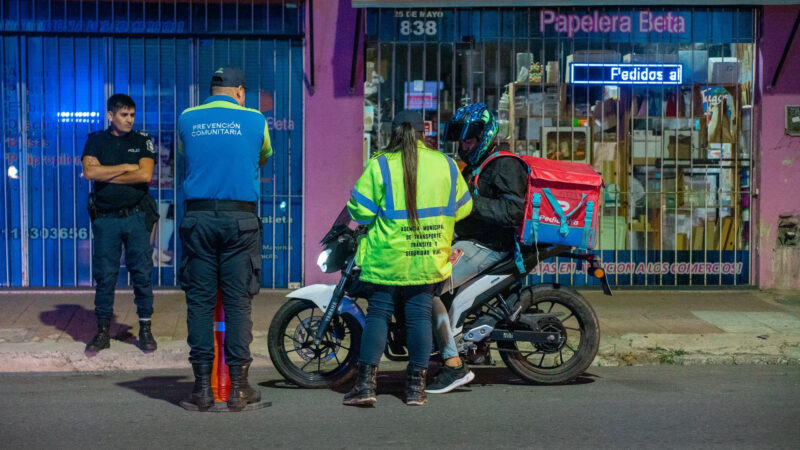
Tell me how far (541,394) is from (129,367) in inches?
118

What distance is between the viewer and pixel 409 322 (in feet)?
20.6

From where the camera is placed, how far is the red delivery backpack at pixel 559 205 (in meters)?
6.50

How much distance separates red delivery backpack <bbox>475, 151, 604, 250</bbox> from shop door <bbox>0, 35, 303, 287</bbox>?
4493mm

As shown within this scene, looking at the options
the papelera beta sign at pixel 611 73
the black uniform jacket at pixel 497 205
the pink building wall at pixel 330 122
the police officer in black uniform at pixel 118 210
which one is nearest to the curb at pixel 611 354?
the police officer in black uniform at pixel 118 210

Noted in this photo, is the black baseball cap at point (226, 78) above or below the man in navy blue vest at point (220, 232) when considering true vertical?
above

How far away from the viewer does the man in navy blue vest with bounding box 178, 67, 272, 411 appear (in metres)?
6.03

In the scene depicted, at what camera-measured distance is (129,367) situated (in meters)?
7.63

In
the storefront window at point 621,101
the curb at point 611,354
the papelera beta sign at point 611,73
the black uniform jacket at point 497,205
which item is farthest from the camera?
the papelera beta sign at point 611,73

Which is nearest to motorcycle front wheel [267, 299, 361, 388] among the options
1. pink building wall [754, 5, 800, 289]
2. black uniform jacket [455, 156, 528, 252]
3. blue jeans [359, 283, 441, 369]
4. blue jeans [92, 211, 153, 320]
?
blue jeans [359, 283, 441, 369]

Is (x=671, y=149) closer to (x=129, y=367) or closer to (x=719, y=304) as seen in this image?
(x=719, y=304)

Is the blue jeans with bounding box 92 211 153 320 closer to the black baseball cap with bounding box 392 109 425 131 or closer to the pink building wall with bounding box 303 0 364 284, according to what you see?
the black baseball cap with bounding box 392 109 425 131

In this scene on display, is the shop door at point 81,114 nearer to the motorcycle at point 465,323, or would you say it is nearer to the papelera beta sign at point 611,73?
the papelera beta sign at point 611,73

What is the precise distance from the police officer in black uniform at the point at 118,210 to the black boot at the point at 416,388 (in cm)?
233

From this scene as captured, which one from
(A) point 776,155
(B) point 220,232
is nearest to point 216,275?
(B) point 220,232
